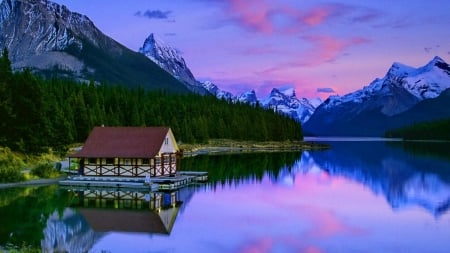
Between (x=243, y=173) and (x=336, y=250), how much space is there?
155 feet

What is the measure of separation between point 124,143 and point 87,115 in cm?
4792

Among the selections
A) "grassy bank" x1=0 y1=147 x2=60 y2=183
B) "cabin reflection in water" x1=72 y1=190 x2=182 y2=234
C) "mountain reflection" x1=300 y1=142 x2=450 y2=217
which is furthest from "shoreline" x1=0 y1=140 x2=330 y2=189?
"cabin reflection in water" x1=72 y1=190 x2=182 y2=234

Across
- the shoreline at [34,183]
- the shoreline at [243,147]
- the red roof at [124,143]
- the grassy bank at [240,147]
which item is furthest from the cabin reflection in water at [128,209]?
the grassy bank at [240,147]

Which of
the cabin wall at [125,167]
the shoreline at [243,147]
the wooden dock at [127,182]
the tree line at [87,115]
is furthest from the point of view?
the shoreline at [243,147]

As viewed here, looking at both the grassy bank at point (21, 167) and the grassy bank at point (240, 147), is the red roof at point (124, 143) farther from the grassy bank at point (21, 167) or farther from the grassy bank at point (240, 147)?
the grassy bank at point (240, 147)

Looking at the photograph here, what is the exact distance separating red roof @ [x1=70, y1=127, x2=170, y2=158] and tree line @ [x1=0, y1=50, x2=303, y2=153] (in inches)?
411

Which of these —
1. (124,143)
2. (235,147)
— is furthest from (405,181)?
(235,147)

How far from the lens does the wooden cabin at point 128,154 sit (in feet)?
201

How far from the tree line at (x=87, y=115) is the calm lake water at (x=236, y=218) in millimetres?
15828

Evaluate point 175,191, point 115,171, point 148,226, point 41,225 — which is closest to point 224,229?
point 148,226

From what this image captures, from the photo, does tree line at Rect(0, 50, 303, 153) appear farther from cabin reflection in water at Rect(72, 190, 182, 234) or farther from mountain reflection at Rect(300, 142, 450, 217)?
mountain reflection at Rect(300, 142, 450, 217)

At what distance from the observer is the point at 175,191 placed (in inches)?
2259

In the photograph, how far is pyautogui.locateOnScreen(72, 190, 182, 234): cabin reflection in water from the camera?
38.7 metres

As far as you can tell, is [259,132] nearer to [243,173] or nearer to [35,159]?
[243,173]
